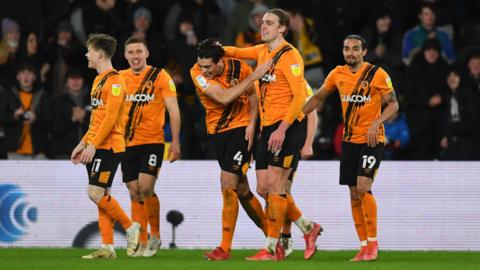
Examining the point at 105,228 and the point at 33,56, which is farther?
the point at 33,56

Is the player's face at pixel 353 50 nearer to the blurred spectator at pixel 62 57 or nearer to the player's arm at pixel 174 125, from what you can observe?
the player's arm at pixel 174 125

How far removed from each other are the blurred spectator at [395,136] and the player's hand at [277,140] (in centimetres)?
535

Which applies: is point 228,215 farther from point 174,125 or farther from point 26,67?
point 26,67

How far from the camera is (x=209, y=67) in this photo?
12594 millimetres

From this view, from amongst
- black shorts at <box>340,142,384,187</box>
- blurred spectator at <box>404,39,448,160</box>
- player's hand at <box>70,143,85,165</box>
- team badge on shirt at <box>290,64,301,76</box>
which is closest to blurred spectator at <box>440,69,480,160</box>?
blurred spectator at <box>404,39,448,160</box>

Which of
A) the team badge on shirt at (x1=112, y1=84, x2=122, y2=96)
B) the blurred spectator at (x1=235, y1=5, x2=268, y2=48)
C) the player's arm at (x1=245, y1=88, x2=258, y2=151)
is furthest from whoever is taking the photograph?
the blurred spectator at (x1=235, y1=5, x2=268, y2=48)

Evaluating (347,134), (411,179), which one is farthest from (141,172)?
(411,179)

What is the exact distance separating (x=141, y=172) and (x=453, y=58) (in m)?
6.60

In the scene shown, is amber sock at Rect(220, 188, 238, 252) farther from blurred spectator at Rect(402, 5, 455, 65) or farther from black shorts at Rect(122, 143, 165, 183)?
blurred spectator at Rect(402, 5, 455, 65)

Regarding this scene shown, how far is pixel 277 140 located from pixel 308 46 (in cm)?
631

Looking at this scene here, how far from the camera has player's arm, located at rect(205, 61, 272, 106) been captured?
1205 cm

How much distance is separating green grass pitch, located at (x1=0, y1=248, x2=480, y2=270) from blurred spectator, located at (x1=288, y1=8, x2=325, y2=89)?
149 inches

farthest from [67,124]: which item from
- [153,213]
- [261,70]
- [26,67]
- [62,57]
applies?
[261,70]

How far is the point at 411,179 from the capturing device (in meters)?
15.3
